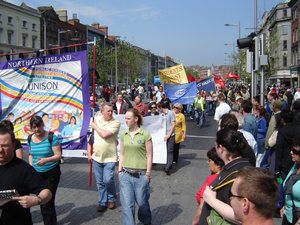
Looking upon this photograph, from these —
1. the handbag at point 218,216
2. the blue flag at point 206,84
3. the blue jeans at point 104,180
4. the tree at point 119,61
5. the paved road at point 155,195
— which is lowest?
the paved road at point 155,195

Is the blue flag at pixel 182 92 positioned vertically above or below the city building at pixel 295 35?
below

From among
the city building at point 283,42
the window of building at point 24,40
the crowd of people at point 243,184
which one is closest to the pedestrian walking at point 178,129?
the crowd of people at point 243,184

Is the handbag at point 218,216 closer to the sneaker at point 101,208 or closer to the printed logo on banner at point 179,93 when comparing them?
the sneaker at point 101,208

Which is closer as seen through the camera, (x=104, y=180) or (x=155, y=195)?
(x=104, y=180)

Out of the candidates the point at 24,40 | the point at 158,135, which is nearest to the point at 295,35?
the point at 24,40

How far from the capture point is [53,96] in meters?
6.81

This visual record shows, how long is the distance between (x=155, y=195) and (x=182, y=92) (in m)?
9.40

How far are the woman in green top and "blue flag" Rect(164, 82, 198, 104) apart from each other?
36.2 ft

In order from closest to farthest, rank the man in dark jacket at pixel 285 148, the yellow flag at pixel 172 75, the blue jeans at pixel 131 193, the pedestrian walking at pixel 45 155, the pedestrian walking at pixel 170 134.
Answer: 1. the blue jeans at pixel 131 193
2. the pedestrian walking at pixel 45 155
3. the man in dark jacket at pixel 285 148
4. the pedestrian walking at pixel 170 134
5. the yellow flag at pixel 172 75

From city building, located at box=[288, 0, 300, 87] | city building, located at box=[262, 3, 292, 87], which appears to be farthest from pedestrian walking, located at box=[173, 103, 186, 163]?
city building, located at box=[262, 3, 292, 87]

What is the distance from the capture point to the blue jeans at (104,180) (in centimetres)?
624

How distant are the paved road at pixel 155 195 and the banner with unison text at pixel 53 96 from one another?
1.05 metres

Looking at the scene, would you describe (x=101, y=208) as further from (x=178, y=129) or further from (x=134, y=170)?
(x=178, y=129)

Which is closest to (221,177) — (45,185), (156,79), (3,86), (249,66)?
(45,185)
